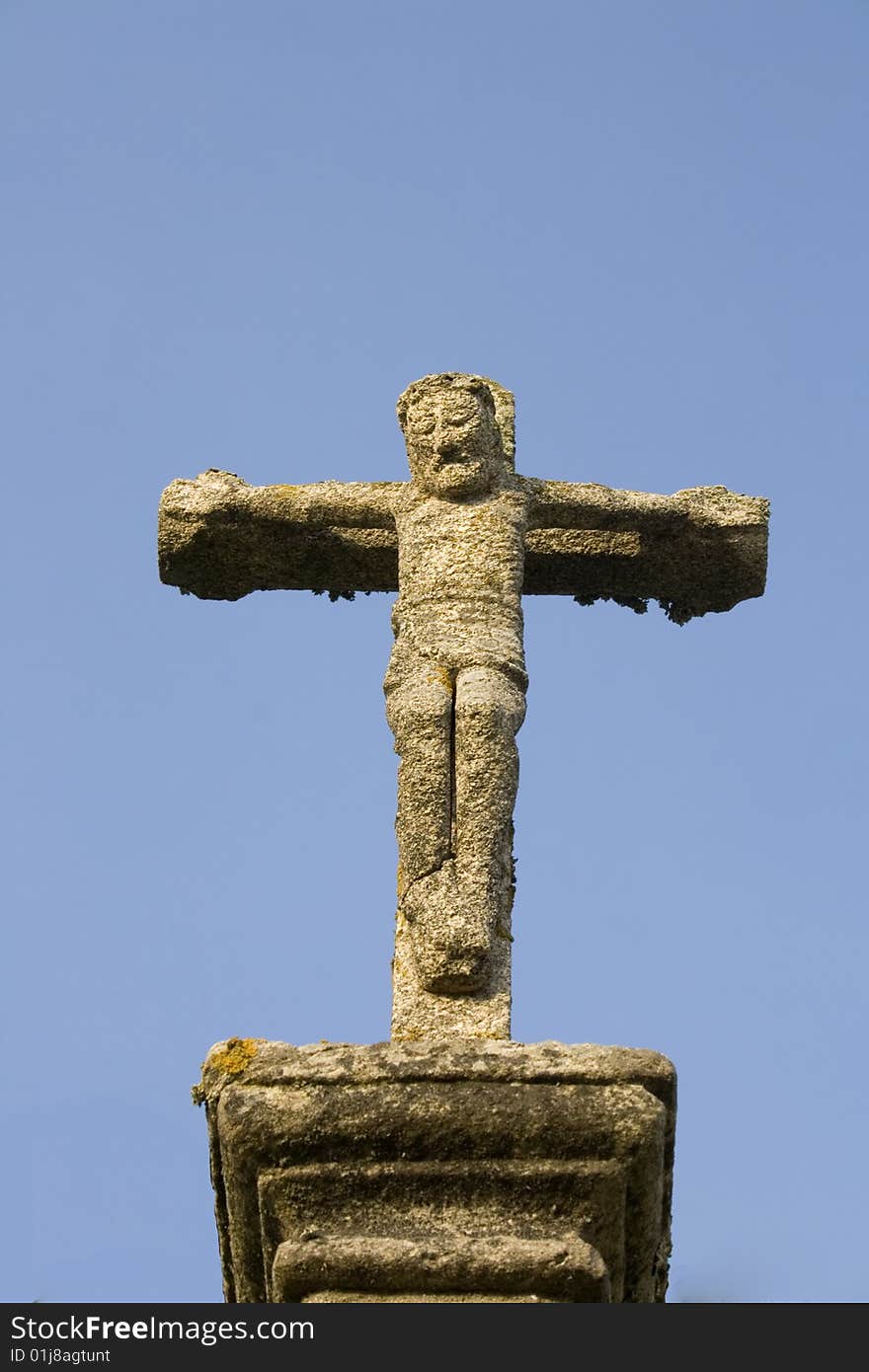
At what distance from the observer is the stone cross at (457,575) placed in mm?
9172

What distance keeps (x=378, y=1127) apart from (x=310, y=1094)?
0.77ft

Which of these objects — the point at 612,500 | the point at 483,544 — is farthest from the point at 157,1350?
the point at 612,500

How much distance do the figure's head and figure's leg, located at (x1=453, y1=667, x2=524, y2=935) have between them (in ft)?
3.31

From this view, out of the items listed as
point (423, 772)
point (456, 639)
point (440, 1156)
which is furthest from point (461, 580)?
point (440, 1156)

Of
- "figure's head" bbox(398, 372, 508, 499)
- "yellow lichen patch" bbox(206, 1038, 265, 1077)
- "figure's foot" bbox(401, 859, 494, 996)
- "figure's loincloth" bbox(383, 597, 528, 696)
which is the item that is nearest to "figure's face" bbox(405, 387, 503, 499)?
"figure's head" bbox(398, 372, 508, 499)

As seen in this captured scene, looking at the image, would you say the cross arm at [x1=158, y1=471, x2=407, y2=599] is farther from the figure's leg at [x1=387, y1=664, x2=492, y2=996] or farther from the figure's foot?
the figure's foot

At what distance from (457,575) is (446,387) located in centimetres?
86

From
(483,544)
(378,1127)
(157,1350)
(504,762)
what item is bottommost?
(157,1350)

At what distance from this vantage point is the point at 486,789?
948 cm

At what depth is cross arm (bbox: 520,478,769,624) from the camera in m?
11.0

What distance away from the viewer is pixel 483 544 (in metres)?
10.3

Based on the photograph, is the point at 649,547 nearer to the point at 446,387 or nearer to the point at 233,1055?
the point at 446,387

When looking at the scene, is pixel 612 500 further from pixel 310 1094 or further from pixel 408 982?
pixel 310 1094

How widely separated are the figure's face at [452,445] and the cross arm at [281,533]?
0.31 meters
